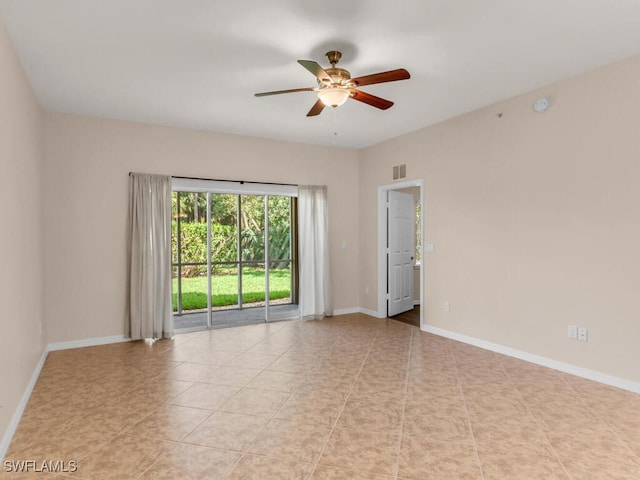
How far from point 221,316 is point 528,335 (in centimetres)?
438

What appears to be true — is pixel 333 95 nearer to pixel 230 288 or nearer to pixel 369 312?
pixel 230 288

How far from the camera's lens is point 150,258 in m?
4.96

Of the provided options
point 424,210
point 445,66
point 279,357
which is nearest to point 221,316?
point 279,357

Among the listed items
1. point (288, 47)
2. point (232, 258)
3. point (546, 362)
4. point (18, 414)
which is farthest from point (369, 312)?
point (18, 414)

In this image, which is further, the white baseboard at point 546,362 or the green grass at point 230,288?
the green grass at point 230,288

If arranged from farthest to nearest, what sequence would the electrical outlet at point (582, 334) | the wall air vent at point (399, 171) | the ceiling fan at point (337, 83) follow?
the wall air vent at point (399, 171) → the electrical outlet at point (582, 334) → the ceiling fan at point (337, 83)

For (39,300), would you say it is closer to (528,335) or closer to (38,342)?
(38,342)

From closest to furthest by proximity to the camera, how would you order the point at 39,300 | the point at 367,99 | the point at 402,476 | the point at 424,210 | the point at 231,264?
1. the point at 402,476
2. the point at 367,99
3. the point at 39,300
4. the point at 424,210
5. the point at 231,264

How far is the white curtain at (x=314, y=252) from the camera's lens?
6090 mm

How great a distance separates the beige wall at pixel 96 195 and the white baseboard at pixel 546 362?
3.85 meters

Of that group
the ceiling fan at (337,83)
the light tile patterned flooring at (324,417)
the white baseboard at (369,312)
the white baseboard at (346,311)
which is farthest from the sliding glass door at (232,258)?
the ceiling fan at (337,83)

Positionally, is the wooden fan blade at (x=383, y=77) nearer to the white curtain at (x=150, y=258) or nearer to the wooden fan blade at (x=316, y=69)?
the wooden fan blade at (x=316, y=69)

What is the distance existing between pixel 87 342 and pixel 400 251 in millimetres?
4747

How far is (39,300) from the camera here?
13.2ft
